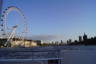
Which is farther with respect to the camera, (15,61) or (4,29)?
(4,29)

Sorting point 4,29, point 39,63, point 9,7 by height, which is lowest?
point 39,63

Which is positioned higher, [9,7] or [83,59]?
[9,7]

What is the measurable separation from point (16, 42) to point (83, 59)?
57110 millimetres

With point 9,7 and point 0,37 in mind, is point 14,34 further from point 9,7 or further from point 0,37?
point 9,7

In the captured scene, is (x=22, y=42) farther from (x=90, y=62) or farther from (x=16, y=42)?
(x=90, y=62)

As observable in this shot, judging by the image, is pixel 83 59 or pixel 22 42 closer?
pixel 83 59

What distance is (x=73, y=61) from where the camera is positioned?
531 centimetres

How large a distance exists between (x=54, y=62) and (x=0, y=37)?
52.7m

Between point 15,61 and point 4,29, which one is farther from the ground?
point 4,29

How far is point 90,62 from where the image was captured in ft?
17.7

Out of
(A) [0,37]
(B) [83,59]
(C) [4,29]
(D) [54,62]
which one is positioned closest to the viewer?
(D) [54,62]

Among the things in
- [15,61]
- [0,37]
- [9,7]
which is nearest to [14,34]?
[0,37]

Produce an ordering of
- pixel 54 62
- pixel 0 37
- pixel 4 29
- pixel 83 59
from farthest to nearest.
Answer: pixel 0 37
pixel 4 29
pixel 83 59
pixel 54 62

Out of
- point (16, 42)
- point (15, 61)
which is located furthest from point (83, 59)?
point (16, 42)
